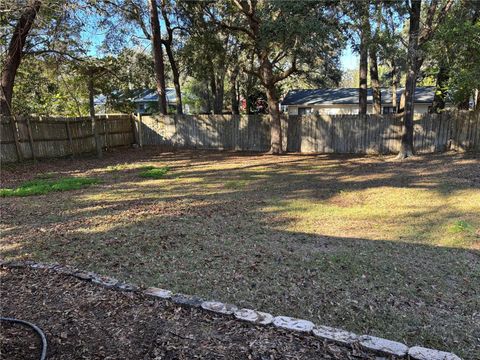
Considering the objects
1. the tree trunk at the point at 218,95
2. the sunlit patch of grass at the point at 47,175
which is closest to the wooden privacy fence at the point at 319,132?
the tree trunk at the point at 218,95

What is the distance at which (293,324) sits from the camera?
240cm

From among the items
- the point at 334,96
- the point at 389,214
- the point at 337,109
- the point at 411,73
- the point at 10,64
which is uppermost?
the point at 10,64

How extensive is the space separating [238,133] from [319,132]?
3.39 m

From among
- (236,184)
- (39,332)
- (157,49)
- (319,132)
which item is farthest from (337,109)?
(39,332)

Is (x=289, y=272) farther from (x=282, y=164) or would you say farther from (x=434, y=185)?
(x=282, y=164)

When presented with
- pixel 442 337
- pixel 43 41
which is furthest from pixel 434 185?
pixel 43 41

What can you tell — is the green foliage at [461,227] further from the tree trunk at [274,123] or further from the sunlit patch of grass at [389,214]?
the tree trunk at [274,123]

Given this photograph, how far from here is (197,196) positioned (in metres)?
6.83

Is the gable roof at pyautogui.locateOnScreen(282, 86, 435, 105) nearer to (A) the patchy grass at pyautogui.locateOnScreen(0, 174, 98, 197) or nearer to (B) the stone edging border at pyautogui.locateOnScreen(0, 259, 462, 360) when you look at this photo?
(A) the patchy grass at pyautogui.locateOnScreen(0, 174, 98, 197)

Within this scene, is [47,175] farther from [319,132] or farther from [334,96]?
[334,96]

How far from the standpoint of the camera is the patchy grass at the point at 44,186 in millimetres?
6964

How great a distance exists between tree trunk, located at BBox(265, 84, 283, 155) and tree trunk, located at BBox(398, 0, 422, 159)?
4.33m

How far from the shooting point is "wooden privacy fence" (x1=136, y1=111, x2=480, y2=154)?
1181cm

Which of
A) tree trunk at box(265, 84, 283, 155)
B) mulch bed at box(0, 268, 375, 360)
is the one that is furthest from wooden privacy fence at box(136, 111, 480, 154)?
mulch bed at box(0, 268, 375, 360)
